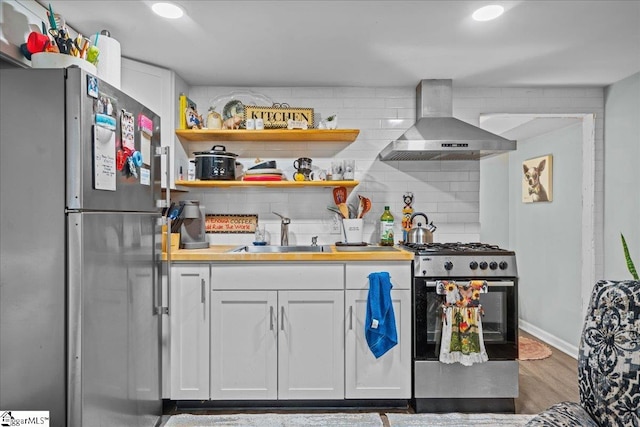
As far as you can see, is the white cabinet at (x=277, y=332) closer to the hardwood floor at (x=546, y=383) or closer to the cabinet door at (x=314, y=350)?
the cabinet door at (x=314, y=350)

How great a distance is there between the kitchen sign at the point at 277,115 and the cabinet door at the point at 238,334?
4.34 feet

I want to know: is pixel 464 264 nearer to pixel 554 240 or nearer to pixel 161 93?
pixel 554 240

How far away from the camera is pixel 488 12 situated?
88.4 inches

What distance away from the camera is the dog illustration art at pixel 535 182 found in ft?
14.4

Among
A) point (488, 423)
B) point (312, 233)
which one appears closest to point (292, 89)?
point (312, 233)

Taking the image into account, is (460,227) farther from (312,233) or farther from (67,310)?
(67,310)

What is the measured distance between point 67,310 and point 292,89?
2.39 m

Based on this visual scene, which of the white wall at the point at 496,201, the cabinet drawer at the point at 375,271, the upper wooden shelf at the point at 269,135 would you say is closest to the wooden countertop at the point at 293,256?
the cabinet drawer at the point at 375,271

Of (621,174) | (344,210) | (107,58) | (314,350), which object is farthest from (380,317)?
(621,174)

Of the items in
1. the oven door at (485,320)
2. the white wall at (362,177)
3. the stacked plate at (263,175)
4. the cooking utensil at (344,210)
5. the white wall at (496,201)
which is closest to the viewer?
the oven door at (485,320)

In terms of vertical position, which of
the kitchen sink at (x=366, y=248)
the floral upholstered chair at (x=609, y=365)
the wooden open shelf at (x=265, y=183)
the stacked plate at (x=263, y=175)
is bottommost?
the floral upholstered chair at (x=609, y=365)

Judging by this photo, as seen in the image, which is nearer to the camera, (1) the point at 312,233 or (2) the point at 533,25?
(2) the point at 533,25

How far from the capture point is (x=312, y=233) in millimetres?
3473

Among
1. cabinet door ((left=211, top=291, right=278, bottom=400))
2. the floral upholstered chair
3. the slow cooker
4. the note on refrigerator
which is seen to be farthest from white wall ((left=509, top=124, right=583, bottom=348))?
the note on refrigerator
